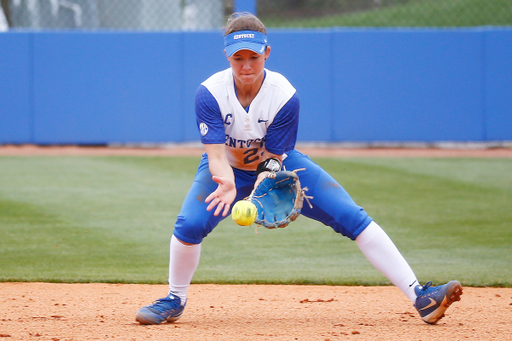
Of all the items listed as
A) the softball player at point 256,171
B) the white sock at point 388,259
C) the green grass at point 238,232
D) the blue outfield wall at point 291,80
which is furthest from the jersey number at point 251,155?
the blue outfield wall at point 291,80

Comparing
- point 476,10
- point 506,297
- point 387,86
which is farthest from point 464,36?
point 506,297

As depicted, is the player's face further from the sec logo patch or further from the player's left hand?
the player's left hand

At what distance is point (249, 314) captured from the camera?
3.35 meters

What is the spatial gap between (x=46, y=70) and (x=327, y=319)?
29.2 ft

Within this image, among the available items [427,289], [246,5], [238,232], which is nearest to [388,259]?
[427,289]

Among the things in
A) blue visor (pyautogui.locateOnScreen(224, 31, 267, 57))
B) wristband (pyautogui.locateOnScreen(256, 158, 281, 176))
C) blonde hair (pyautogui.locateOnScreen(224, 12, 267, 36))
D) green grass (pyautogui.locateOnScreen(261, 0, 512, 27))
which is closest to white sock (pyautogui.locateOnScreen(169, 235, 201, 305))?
wristband (pyautogui.locateOnScreen(256, 158, 281, 176))

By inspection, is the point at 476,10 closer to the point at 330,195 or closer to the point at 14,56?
the point at 14,56

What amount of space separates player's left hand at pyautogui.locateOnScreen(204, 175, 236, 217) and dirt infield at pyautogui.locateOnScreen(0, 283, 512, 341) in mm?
620

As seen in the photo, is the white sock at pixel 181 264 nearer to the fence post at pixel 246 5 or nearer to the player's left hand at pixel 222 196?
the player's left hand at pixel 222 196

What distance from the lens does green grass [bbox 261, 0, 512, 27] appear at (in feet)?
47.6

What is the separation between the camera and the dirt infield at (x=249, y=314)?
113 inches

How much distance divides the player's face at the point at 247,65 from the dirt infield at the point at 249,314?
4.16 ft

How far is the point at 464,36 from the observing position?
10758 millimetres

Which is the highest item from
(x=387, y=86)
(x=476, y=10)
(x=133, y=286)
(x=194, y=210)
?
(x=476, y=10)
